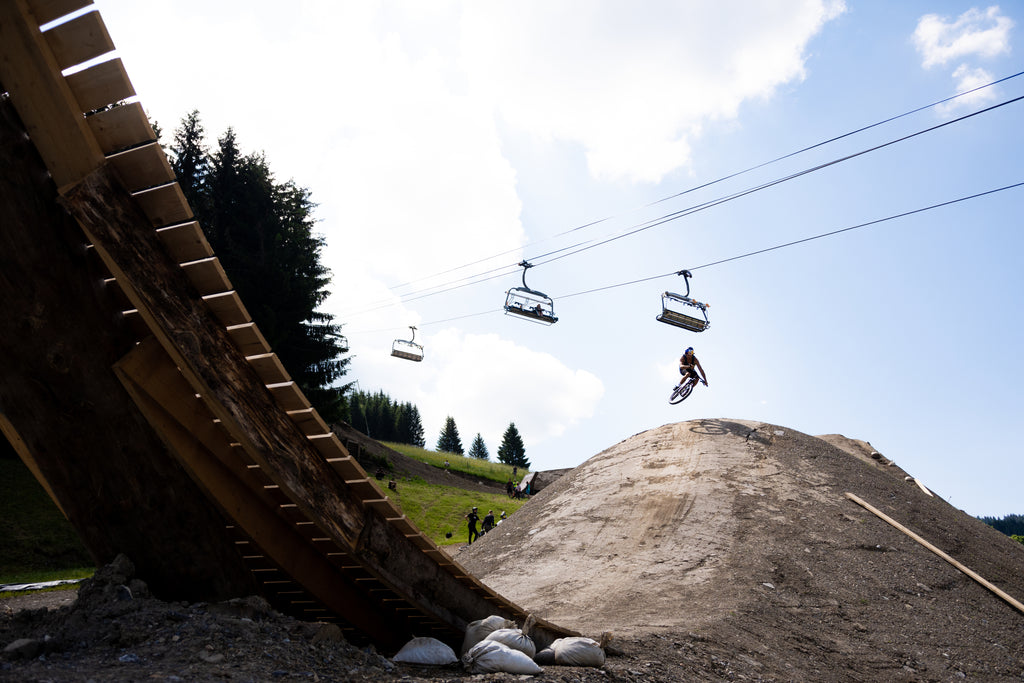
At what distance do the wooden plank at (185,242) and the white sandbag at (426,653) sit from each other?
333 cm

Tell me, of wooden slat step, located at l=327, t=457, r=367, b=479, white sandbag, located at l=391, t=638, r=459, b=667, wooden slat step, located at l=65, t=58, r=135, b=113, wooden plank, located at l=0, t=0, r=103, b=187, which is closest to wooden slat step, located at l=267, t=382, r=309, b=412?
wooden slat step, located at l=327, t=457, r=367, b=479

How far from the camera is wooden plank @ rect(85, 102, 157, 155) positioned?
348cm

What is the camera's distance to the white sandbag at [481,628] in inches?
217

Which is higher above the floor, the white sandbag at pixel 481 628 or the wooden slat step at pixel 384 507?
the wooden slat step at pixel 384 507

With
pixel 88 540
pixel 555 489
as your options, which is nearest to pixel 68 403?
pixel 88 540

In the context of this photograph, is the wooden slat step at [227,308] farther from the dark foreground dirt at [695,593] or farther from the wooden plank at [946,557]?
the wooden plank at [946,557]

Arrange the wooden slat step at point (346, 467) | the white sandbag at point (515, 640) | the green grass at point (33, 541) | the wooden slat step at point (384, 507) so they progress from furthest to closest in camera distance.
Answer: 1. the green grass at point (33, 541)
2. the white sandbag at point (515, 640)
3. the wooden slat step at point (384, 507)
4. the wooden slat step at point (346, 467)

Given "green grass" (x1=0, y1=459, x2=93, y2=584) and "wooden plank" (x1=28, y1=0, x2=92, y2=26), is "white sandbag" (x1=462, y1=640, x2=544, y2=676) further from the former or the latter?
"green grass" (x1=0, y1=459, x2=93, y2=584)

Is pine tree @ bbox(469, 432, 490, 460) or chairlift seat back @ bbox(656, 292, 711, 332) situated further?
pine tree @ bbox(469, 432, 490, 460)

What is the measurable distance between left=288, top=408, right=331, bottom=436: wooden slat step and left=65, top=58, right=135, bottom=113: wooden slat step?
2076 millimetres

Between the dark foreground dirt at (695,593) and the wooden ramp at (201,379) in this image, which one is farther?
the dark foreground dirt at (695,593)

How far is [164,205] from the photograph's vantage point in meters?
3.74

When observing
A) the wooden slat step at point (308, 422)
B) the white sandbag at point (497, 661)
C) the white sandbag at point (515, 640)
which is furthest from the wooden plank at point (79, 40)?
the white sandbag at point (515, 640)

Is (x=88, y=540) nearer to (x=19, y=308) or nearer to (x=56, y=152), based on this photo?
(x=19, y=308)
